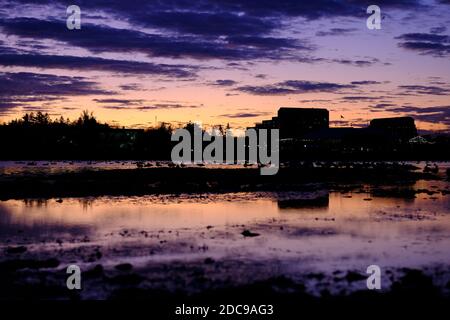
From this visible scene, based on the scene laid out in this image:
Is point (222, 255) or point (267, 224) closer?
point (222, 255)

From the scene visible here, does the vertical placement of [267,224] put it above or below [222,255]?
below

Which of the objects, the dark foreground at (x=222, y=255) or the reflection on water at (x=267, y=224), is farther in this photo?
the reflection on water at (x=267, y=224)

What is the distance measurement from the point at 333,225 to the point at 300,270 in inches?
419

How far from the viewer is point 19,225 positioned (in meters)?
27.3

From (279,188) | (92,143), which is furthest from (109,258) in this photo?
(92,143)

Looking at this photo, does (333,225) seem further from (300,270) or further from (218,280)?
(218,280)

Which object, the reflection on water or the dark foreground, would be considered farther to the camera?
the reflection on water

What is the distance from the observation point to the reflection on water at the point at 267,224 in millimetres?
21188

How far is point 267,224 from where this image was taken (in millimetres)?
28203

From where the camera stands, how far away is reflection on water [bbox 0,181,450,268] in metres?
21.2
